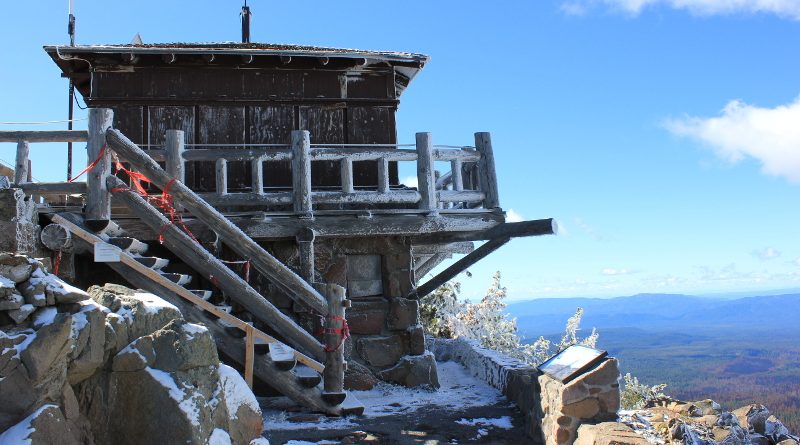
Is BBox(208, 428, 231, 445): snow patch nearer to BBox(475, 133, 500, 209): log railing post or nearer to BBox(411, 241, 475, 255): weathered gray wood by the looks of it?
BBox(475, 133, 500, 209): log railing post

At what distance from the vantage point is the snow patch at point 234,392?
535 centimetres

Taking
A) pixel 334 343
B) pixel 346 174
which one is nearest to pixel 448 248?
pixel 346 174

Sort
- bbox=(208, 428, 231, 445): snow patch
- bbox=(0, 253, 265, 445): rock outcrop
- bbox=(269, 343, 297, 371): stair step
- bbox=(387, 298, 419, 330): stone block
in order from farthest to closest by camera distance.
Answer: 1. bbox=(387, 298, 419, 330): stone block
2. bbox=(269, 343, 297, 371): stair step
3. bbox=(208, 428, 231, 445): snow patch
4. bbox=(0, 253, 265, 445): rock outcrop

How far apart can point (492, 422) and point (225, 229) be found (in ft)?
13.4

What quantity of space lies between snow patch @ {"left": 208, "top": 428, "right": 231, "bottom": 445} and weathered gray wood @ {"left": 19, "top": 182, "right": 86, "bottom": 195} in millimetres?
Result: 4766

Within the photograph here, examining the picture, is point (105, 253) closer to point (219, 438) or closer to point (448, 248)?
point (219, 438)

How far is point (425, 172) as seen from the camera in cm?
1010

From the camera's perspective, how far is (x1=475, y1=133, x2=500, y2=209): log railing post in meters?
10.5

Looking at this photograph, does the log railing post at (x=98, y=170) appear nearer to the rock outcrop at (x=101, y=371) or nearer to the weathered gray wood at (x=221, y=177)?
the weathered gray wood at (x=221, y=177)

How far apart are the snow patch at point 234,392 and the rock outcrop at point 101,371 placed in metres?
0.02

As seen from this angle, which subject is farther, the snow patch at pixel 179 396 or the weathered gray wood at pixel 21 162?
the weathered gray wood at pixel 21 162

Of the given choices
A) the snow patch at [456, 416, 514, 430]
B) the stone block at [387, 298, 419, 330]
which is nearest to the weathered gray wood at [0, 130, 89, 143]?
the stone block at [387, 298, 419, 330]

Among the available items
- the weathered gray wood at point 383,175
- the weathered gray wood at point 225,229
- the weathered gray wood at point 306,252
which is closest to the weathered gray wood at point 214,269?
the weathered gray wood at point 225,229

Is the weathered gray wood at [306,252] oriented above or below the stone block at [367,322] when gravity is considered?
above
